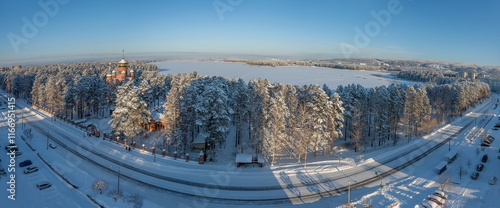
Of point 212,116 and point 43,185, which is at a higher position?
point 212,116

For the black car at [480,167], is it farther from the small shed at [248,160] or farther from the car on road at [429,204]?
the small shed at [248,160]

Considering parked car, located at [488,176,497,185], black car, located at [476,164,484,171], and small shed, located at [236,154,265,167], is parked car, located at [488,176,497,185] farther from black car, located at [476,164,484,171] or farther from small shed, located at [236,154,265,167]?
small shed, located at [236,154,265,167]

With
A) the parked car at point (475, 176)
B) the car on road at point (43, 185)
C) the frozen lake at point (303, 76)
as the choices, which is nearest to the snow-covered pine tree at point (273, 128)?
the parked car at point (475, 176)

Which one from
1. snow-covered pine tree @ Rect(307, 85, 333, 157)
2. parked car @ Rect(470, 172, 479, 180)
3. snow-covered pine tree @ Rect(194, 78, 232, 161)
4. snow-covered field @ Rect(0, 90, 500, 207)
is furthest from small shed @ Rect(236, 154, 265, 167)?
parked car @ Rect(470, 172, 479, 180)

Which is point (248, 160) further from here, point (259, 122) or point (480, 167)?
point (480, 167)

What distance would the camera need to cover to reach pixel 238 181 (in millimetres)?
20703

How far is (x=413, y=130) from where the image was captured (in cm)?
4166

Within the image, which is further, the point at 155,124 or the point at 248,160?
the point at 155,124

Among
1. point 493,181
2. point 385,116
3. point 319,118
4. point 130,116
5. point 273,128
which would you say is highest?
point 319,118

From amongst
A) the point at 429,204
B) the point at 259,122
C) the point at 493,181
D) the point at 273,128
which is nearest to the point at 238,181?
the point at 273,128

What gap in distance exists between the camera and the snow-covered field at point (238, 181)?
18.0 meters

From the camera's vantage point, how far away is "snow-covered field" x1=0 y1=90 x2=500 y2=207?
18.0 m

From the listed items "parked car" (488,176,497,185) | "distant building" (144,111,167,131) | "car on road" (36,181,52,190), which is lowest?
"parked car" (488,176,497,185)

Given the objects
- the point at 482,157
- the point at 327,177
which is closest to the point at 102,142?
the point at 327,177
